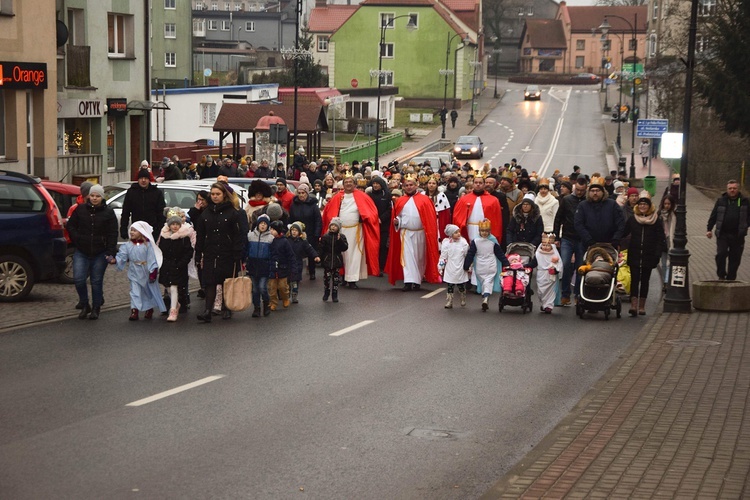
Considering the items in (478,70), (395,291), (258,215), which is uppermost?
(478,70)

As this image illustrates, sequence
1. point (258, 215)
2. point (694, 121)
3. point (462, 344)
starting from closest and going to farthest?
point (462, 344)
point (258, 215)
point (694, 121)

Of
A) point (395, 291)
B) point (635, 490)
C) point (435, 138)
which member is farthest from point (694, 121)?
point (635, 490)

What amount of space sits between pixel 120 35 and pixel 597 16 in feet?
433

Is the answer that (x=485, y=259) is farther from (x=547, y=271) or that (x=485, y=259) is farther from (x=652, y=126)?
(x=652, y=126)

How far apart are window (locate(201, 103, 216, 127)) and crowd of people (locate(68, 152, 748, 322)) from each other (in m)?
42.8

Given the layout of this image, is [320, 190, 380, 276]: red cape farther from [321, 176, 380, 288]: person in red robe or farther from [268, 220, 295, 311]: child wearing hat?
[268, 220, 295, 311]: child wearing hat

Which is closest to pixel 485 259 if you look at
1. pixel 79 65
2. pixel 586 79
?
pixel 79 65

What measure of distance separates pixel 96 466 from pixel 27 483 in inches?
23.1

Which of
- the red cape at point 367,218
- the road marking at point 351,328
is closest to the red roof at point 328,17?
the red cape at point 367,218

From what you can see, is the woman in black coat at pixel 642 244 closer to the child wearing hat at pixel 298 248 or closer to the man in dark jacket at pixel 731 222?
the man in dark jacket at pixel 731 222

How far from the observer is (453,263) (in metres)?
18.5

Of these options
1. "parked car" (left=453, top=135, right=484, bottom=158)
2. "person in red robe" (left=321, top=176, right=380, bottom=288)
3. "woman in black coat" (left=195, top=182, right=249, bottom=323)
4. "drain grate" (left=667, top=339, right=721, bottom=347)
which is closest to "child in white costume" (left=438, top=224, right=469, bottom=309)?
"person in red robe" (left=321, top=176, right=380, bottom=288)

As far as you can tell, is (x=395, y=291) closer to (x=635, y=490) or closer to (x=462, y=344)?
(x=462, y=344)

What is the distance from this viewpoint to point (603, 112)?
106m
